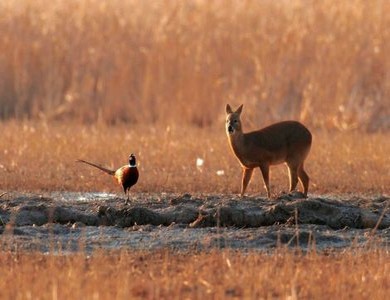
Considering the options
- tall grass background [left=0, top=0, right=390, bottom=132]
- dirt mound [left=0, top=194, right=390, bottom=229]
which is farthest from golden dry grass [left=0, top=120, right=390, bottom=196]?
dirt mound [left=0, top=194, right=390, bottom=229]

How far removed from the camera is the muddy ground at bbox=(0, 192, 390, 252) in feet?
27.5

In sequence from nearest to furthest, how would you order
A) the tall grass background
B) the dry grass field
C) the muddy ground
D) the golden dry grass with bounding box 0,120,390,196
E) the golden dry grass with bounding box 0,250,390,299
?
the golden dry grass with bounding box 0,250,390,299 < the muddy ground < the golden dry grass with bounding box 0,120,390,196 < the dry grass field < the tall grass background

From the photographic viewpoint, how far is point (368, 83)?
16.9 m

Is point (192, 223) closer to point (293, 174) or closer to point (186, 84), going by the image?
point (293, 174)

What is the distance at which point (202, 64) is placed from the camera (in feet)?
56.4

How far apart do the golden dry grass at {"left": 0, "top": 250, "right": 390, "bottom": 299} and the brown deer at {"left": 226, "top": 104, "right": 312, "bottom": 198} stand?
275cm

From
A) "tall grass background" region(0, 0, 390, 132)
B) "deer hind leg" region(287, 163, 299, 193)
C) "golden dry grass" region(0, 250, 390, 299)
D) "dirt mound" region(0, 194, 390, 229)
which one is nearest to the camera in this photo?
"golden dry grass" region(0, 250, 390, 299)

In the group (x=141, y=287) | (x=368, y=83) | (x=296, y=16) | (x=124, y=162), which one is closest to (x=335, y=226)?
(x=141, y=287)

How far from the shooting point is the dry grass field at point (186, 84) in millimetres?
13516

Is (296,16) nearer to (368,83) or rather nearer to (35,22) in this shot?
(368,83)

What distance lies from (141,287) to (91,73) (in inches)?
427

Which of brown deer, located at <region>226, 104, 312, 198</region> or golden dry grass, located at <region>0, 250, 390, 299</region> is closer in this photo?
golden dry grass, located at <region>0, 250, 390, 299</region>

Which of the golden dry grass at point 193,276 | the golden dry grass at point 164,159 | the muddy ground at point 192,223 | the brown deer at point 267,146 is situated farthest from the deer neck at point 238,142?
the golden dry grass at point 193,276

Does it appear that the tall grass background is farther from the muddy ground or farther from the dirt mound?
the dirt mound
